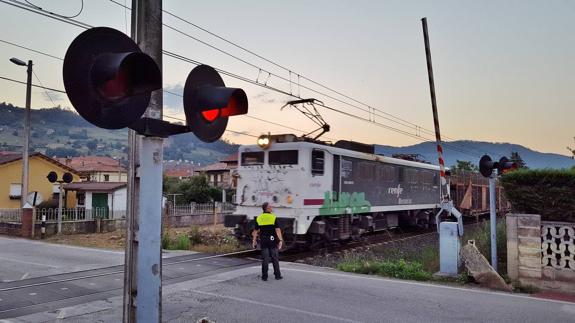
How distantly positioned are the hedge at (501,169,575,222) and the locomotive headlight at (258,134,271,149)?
7038 millimetres

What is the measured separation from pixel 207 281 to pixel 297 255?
4961mm

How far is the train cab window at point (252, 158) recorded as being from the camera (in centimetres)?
1494

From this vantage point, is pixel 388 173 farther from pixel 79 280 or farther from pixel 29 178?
pixel 29 178

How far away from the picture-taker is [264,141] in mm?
14688

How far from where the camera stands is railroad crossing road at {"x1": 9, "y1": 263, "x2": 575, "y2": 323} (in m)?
6.98

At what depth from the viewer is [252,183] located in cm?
1475

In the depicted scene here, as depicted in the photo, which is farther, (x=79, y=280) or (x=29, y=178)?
(x=29, y=178)

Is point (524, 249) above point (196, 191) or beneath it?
beneath

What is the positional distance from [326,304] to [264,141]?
25.3 feet

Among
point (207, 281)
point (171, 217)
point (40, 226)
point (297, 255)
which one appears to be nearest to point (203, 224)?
point (171, 217)

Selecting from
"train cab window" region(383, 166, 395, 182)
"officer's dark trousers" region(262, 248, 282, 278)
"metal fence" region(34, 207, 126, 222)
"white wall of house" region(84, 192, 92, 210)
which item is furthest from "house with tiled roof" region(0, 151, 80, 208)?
"officer's dark trousers" region(262, 248, 282, 278)

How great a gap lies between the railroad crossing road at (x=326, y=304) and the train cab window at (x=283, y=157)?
4.89m

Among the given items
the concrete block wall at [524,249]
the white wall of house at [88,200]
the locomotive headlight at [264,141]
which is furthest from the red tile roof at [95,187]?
the concrete block wall at [524,249]

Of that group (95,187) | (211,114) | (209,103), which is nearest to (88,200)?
(95,187)
